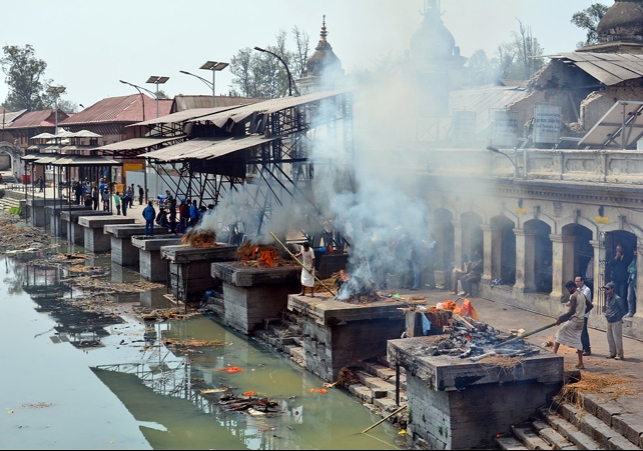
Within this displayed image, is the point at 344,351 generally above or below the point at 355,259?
below

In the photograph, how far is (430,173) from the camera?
20.4 m

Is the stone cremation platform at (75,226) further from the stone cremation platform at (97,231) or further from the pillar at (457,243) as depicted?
the pillar at (457,243)

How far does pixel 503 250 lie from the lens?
18.7m

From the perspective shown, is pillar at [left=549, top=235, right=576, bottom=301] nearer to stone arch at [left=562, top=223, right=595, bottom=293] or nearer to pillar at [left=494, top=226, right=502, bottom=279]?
stone arch at [left=562, top=223, right=595, bottom=293]

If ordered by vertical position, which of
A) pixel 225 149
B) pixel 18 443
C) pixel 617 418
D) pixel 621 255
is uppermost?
pixel 225 149

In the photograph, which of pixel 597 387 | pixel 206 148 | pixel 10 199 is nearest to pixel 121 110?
pixel 10 199

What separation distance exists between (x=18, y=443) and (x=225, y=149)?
10.2 m

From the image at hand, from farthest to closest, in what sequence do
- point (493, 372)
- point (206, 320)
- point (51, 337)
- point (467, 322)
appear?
point (206, 320) → point (51, 337) → point (467, 322) → point (493, 372)

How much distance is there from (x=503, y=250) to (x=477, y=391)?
27.6 ft

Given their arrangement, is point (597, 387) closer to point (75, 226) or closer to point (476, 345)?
point (476, 345)

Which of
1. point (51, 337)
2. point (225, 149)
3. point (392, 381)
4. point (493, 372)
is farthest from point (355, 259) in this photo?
point (493, 372)

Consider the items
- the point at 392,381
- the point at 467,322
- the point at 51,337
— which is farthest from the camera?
the point at 51,337

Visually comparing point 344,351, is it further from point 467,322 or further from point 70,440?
point 70,440

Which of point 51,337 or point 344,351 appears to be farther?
point 51,337
